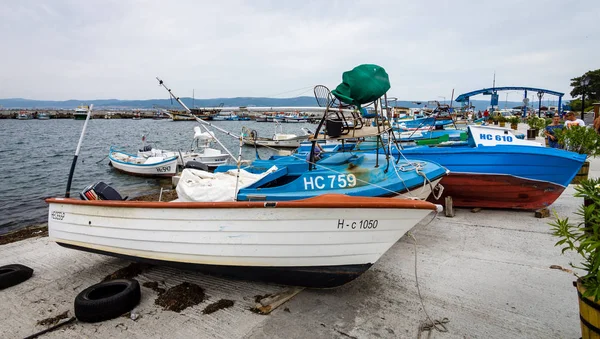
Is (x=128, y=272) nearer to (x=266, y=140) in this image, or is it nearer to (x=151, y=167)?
(x=151, y=167)

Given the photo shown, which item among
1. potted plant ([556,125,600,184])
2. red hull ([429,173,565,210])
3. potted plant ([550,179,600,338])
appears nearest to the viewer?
potted plant ([550,179,600,338])

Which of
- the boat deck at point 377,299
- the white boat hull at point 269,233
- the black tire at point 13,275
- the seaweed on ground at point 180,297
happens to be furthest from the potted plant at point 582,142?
the black tire at point 13,275

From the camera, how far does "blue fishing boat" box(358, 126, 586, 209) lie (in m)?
7.18

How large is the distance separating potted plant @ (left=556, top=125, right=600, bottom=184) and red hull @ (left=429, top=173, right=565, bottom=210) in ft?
8.38

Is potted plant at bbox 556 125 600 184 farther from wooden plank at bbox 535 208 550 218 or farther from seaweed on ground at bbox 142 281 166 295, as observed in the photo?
seaweed on ground at bbox 142 281 166 295

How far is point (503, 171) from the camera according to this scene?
24.2 feet

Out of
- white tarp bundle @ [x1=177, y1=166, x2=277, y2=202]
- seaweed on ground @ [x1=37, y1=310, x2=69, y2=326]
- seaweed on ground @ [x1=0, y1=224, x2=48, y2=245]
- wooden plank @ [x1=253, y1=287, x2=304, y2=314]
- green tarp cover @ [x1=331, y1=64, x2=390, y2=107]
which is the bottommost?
seaweed on ground @ [x1=0, y1=224, x2=48, y2=245]

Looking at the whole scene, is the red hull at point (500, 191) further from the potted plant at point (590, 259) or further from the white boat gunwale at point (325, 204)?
the potted plant at point (590, 259)

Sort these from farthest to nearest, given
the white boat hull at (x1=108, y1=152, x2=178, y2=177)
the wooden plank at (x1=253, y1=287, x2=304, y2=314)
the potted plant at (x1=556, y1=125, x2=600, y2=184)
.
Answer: the white boat hull at (x1=108, y1=152, x2=178, y2=177), the potted plant at (x1=556, y1=125, x2=600, y2=184), the wooden plank at (x1=253, y1=287, x2=304, y2=314)

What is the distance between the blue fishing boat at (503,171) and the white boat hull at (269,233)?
12.1 feet

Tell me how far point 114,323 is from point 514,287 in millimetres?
4848

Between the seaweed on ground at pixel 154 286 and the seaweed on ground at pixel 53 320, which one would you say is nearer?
the seaweed on ground at pixel 53 320

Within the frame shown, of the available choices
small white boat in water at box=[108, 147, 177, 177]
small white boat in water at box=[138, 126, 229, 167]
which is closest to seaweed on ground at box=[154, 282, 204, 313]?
small white boat in water at box=[138, 126, 229, 167]

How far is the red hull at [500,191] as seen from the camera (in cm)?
739
